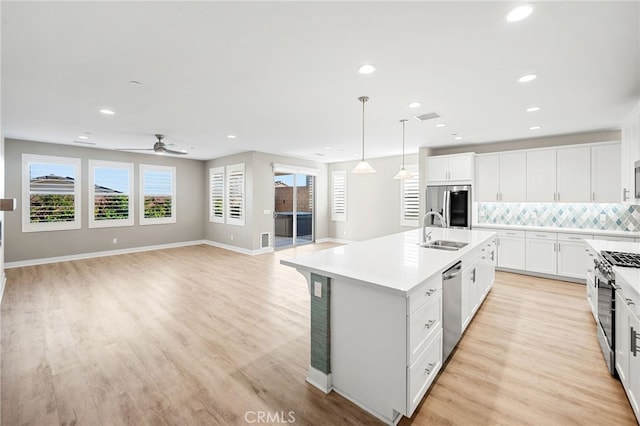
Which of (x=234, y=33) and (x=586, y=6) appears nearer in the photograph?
(x=586, y=6)

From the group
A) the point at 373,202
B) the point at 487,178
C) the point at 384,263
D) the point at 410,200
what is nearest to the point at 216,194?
the point at 373,202

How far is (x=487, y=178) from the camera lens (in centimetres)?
557

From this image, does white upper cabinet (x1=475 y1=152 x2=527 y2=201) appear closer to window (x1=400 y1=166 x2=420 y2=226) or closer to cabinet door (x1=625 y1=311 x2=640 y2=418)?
window (x1=400 y1=166 x2=420 y2=226)

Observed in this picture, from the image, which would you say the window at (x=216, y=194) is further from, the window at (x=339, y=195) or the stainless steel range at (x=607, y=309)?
the stainless steel range at (x=607, y=309)

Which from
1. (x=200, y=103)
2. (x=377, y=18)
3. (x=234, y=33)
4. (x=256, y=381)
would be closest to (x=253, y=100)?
(x=200, y=103)

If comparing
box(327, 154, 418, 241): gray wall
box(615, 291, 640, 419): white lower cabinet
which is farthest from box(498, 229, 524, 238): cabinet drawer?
box(615, 291, 640, 419): white lower cabinet

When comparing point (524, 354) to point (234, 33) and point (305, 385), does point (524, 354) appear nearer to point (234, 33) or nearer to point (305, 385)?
point (305, 385)

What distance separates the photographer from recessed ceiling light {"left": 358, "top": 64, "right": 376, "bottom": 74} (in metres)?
2.47

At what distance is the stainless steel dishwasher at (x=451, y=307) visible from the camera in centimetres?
229

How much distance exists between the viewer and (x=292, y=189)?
8156 mm

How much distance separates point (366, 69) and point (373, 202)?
5649 mm

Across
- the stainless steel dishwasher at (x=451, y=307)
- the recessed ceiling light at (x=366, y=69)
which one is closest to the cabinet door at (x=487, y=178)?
the stainless steel dishwasher at (x=451, y=307)

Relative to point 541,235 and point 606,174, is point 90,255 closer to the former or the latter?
point 541,235

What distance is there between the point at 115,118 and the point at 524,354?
5725 millimetres
